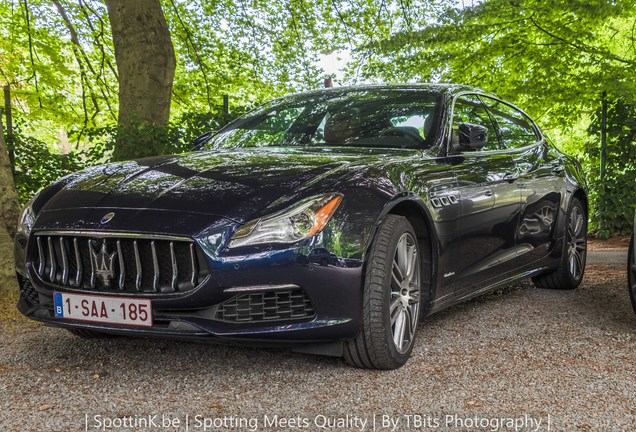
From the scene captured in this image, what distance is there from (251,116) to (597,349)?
279cm

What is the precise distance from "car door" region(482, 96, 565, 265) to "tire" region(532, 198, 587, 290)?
0.40 metres

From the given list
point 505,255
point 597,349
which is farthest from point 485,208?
point 597,349

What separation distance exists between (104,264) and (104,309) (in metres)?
0.21

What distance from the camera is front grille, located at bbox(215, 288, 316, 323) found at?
11.5 feet

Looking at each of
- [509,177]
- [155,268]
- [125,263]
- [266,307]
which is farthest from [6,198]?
[509,177]

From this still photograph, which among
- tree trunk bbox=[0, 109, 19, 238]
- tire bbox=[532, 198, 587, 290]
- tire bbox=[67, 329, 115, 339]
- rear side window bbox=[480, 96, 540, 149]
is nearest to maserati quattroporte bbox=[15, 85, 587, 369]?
tire bbox=[67, 329, 115, 339]

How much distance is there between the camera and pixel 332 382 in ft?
12.1

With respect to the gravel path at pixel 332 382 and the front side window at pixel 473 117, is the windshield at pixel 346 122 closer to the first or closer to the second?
the front side window at pixel 473 117

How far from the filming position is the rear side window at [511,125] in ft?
18.6

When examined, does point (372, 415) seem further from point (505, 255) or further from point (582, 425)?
point (505, 255)

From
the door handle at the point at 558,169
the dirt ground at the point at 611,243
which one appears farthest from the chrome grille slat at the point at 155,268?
the dirt ground at the point at 611,243

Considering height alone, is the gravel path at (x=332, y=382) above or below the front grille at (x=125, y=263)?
below

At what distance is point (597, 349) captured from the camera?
4398 mm

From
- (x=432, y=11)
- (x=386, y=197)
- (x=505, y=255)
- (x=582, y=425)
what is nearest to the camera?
(x=582, y=425)
